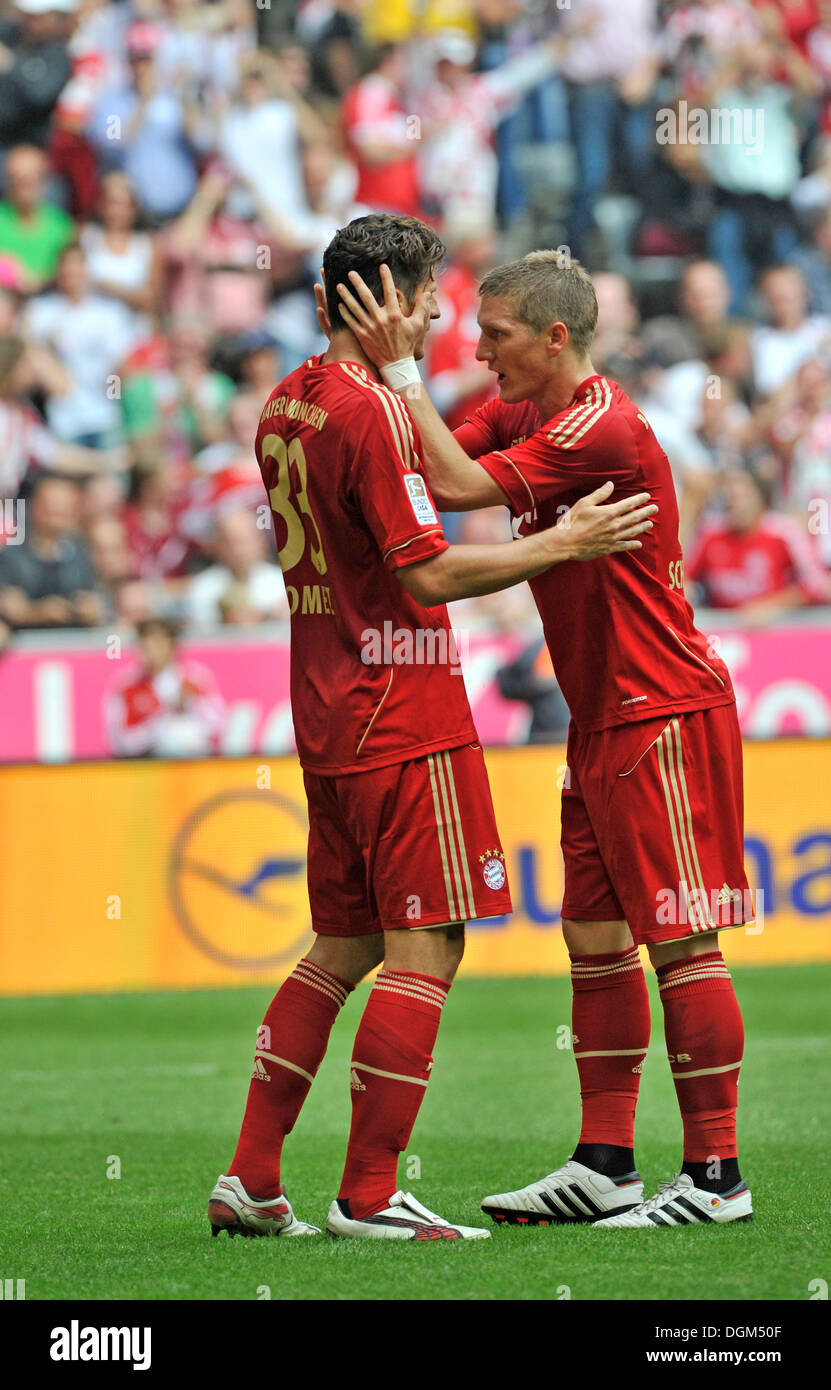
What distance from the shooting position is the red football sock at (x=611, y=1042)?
4844 millimetres

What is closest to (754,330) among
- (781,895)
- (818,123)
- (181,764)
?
(818,123)

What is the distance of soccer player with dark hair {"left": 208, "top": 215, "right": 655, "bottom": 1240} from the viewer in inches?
170

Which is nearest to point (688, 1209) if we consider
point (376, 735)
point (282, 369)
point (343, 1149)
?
point (376, 735)

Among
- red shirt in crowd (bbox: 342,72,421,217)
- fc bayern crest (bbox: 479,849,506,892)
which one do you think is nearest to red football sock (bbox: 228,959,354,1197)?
fc bayern crest (bbox: 479,849,506,892)

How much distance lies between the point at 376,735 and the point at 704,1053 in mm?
1141

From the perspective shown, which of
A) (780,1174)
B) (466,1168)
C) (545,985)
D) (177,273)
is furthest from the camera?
(177,273)

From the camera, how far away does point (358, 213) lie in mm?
13820

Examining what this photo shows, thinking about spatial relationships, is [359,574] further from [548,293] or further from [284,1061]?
[284,1061]

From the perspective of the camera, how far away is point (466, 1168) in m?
5.64

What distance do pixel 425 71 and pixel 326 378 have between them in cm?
1085

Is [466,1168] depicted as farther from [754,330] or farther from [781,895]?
[754,330]

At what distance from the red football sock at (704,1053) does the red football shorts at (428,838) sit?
1.80 feet

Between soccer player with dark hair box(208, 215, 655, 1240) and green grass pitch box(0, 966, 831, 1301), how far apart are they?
0.99ft

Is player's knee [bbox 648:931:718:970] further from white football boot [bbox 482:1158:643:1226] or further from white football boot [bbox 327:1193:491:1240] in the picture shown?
white football boot [bbox 327:1193:491:1240]
